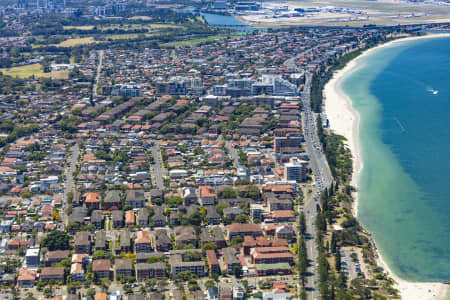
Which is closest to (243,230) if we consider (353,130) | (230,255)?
(230,255)

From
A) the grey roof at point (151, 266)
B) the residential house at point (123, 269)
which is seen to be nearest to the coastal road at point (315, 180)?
the grey roof at point (151, 266)

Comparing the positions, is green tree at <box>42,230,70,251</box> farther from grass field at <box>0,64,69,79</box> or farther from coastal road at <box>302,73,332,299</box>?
grass field at <box>0,64,69,79</box>

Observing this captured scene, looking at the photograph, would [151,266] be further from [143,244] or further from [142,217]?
[142,217]

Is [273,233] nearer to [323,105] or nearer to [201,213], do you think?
[201,213]

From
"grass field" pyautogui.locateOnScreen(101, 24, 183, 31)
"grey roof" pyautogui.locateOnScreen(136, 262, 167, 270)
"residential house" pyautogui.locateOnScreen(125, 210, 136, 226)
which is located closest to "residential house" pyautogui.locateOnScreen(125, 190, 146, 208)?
"residential house" pyautogui.locateOnScreen(125, 210, 136, 226)

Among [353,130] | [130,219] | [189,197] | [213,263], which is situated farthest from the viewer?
[353,130]

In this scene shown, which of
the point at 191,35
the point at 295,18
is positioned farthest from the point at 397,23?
the point at 191,35

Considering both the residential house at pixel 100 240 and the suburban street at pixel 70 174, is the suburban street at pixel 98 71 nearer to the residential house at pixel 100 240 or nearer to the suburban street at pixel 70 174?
the suburban street at pixel 70 174
